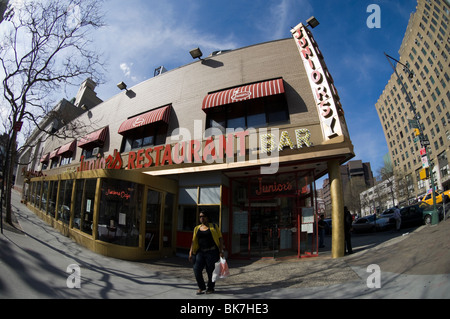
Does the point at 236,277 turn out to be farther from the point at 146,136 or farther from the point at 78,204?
the point at 146,136

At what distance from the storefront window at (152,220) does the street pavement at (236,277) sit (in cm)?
153

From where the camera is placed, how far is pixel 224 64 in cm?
1181

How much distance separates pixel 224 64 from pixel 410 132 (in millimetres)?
59599

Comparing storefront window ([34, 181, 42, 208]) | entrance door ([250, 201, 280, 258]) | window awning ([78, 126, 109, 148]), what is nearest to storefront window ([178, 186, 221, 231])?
entrance door ([250, 201, 280, 258])

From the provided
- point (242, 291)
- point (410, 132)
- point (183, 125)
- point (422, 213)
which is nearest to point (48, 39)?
point (183, 125)

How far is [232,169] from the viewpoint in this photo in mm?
9281

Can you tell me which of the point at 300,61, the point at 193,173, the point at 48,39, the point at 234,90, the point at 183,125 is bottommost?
the point at 193,173

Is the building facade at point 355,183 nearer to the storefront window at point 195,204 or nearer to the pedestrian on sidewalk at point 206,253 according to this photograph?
the storefront window at point 195,204

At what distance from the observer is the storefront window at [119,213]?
319 inches

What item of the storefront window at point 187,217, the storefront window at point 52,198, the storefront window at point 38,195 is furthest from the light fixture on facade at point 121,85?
the storefront window at point 187,217

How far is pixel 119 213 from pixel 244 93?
7.52 metres
